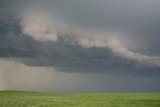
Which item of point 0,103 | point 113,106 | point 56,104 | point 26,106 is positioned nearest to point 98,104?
point 113,106

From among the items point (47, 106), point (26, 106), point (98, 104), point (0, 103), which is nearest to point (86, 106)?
point (98, 104)

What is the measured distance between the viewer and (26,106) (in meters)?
71.9

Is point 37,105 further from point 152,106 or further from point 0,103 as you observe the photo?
point 152,106

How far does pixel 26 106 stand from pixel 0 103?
37.7 feet

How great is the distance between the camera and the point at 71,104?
7244 cm

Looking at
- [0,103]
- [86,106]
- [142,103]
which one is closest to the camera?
[86,106]

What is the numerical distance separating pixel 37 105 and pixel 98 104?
13.8m

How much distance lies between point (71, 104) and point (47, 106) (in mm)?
5679

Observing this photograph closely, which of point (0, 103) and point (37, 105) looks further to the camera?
point (0, 103)

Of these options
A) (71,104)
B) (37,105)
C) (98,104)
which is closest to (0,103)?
(37,105)

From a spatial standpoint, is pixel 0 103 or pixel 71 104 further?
pixel 0 103

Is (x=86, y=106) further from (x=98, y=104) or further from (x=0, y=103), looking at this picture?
(x=0, y=103)

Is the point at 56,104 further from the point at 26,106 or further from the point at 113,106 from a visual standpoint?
the point at 113,106

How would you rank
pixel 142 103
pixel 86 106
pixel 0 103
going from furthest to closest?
pixel 0 103
pixel 142 103
pixel 86 106
